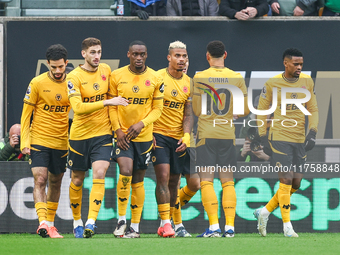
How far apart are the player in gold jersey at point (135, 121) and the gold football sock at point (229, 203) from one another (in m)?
1.02

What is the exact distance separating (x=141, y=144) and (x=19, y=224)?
8.62 ft

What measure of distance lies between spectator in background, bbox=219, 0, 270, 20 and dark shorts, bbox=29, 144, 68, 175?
13.6ft

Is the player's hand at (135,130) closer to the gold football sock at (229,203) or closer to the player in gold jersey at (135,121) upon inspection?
the player in gold jersey at (135,121)

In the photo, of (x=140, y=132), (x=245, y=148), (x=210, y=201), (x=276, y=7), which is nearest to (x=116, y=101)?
(x=140, y=132)

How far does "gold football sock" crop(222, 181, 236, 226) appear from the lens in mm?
7473

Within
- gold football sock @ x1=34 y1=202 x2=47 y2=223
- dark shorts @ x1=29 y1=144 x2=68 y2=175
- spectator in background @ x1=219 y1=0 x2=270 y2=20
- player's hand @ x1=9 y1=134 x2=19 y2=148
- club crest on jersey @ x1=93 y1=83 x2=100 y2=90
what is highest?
spectator in background @ x1=219 y1=0 x2=270 y2=20

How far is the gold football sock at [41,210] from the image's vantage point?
7500 millimetres

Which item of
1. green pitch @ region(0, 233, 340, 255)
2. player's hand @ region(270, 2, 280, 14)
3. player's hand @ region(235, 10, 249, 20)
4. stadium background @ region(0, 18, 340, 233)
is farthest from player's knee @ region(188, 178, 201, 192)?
player's hand @ region(270, 2, 280, 14)

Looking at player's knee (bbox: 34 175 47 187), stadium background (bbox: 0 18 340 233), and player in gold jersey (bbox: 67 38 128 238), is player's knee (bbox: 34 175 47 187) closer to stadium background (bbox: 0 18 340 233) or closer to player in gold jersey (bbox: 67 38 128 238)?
player in gold jersey (bbox: 67 38 128 238)

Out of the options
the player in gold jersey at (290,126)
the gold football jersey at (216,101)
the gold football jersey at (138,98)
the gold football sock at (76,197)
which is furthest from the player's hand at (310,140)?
the gold football sock at (76,197)

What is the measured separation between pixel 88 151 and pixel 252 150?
3100 mm

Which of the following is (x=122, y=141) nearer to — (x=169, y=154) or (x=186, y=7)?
(x=169, y=154)

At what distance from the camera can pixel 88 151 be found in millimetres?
7488

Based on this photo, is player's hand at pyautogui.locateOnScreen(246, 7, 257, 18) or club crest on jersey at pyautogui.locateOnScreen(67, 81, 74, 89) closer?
club crest on jersey at pyautogui.locateOnScreen(67, 81, 74, 89)
